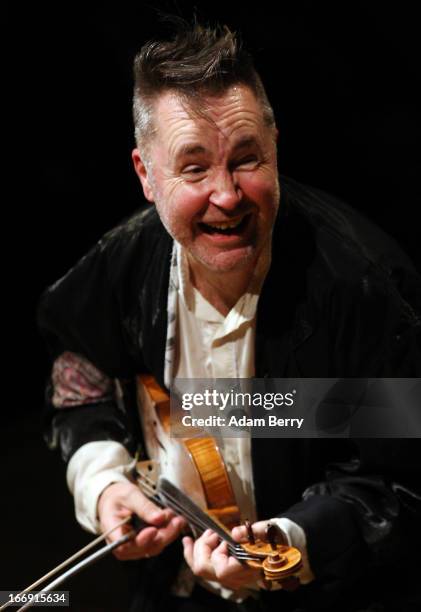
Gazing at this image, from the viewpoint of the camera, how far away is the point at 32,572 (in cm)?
214

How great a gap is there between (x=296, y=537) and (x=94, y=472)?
0.50 meters

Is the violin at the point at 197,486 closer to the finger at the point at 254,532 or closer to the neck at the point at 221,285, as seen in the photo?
the finger at the point at 254,532

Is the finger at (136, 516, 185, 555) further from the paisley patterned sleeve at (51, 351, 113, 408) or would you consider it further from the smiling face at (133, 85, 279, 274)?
the smiling face at (133, 85, 279, 274)

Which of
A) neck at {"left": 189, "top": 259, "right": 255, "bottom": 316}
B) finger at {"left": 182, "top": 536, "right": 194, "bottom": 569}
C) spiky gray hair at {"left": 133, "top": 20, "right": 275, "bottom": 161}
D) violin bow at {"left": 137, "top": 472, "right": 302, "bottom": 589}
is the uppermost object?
spiky gray hair at {"left": 133, "top": 20, "right": 275, "bottom": 161}

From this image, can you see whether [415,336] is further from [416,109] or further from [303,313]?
[416,109]

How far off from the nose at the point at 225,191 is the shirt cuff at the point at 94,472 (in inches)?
26.5

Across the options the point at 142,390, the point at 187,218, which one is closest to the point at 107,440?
the point at 142,390

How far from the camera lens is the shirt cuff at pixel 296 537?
1662mm

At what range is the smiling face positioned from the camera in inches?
62.2

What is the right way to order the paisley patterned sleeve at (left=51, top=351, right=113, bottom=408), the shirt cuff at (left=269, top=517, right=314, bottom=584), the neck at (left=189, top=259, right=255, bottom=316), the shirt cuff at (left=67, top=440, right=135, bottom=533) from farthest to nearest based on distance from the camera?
1. the paisley patterned sleeve at (left=51, top=351, right=113, bottom=408)
2. the shirt cuff at (left=67, top=440, right=135, bottom=533)
3. the neck at (left=189, top=259, right=255, bottom=316)
4. the shirt cuff at (left=269, top=517, right=314, bottom=584)

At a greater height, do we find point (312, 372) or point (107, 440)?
point (312, 372)

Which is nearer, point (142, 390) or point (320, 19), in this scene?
point (320, 19)

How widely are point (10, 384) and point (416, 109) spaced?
1.46m

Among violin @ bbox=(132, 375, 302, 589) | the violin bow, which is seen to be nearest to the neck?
violin @ bbox=(132, 375, 302, 589)
